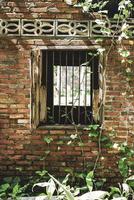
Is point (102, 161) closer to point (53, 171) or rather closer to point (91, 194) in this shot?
point (53, 171)

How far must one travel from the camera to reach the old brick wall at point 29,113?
20.0ft

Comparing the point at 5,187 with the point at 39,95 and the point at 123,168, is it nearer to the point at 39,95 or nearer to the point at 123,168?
the point at 39,95

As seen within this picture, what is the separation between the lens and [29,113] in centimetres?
614

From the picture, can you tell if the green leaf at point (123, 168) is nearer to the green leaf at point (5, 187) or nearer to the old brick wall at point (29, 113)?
the old brick wall at point (29, 113)

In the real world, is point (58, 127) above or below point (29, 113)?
below

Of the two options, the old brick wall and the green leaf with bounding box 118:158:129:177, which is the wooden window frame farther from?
the green leaf with bounding box 118:158:129:177

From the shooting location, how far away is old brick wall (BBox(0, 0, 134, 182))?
6.10 m

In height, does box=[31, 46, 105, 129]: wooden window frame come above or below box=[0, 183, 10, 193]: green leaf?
above

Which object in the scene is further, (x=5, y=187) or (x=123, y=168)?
(x=123, y=168)

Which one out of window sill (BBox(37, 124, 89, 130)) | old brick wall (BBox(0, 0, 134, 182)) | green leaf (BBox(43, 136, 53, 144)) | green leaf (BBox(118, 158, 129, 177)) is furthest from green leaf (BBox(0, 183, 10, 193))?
green leaf (BBox(118, 158, 129, 177))

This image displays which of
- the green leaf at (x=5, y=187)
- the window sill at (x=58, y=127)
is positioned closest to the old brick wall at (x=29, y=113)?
the window sill at (x=58, y=127)

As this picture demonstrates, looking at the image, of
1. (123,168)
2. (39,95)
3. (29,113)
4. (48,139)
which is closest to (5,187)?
(48,139)

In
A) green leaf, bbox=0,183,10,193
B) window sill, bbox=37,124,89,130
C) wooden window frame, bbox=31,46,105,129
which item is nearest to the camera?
green leaf, bbox=0,183,10,193

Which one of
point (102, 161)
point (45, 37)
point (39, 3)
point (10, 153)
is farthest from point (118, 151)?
point (39, 3)
